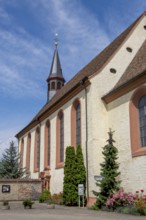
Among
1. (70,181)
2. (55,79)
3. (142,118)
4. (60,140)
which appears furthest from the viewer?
(55,79)

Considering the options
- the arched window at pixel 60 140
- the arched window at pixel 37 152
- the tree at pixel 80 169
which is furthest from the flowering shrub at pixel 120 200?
the arched window at pixel 37 152

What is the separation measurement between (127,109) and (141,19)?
814 centimetres

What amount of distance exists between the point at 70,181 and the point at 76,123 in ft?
14.9

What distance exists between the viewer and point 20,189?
26359 mm

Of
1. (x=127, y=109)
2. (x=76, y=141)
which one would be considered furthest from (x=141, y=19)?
(x=76, y=141)

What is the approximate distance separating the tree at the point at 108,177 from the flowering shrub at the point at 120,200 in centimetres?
80

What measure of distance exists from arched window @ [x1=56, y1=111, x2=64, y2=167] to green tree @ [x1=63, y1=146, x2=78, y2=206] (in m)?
3.51

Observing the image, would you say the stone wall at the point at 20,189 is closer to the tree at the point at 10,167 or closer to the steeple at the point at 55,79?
the tree at the point at 10,167

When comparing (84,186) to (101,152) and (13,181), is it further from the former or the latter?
(13,181)

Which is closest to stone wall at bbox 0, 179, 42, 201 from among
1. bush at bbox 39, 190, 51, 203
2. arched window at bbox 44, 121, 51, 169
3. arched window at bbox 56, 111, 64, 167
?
arched window at bbox 44, 121, 51, 169

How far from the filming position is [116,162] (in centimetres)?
1745

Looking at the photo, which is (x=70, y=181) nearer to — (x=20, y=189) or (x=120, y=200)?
(x=120, y=200)

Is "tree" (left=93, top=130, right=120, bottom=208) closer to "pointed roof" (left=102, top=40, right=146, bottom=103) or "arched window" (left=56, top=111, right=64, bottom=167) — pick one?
"pointed roof" (left=102, top=40, right=146, bottom=103)

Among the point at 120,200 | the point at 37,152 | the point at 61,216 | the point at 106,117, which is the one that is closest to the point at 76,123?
the point at 106,117
